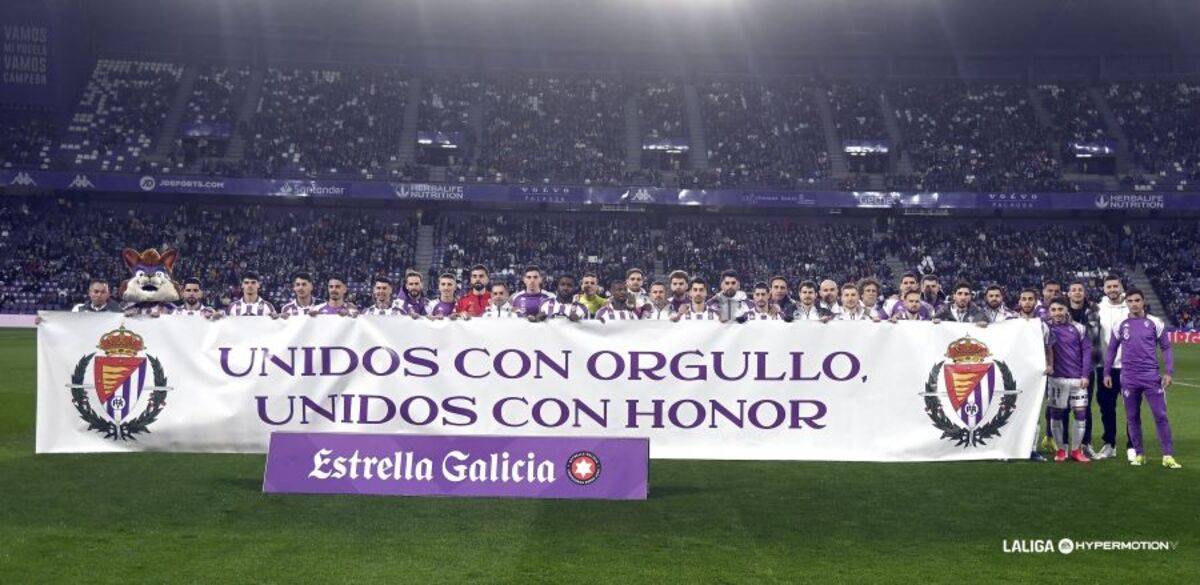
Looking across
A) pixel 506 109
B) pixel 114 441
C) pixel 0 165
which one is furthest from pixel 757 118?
pixel 114 441

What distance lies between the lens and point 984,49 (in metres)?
50.3

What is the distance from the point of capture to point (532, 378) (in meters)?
9.13

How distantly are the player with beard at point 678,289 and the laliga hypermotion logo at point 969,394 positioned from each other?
114 inches

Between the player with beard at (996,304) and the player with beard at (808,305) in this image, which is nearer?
the player with beard at (996,304)

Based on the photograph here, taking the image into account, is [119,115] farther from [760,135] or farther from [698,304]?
[698,304]

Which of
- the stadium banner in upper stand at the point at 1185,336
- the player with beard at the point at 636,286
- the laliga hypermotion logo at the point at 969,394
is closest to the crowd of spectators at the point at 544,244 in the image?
the stadium banner in upper stand at the point at 1185,336

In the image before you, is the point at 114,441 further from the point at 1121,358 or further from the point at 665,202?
the point at 665,202

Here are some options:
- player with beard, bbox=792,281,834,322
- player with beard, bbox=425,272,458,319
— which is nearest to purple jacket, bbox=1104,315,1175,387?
player with beard, bbox=792,281,834,322

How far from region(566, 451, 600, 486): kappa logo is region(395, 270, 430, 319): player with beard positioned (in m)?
2.99

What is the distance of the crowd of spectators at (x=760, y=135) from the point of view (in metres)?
44.2

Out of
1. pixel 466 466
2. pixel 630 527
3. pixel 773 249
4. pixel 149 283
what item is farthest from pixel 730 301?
pixel 773 249

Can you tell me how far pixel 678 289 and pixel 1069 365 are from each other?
405 cm

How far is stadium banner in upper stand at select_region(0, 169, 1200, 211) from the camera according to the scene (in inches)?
1640

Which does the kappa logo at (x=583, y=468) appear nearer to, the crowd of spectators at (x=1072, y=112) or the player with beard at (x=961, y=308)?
the player with beard at (x=961, y=308)
